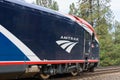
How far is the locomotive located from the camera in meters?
12.0

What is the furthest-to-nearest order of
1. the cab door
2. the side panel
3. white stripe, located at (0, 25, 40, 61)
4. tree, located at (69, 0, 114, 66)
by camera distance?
tree, located at (69, 0, 114, 66)
the cab door
the side panel
white stripe, located at (0, 25, 40, 61)

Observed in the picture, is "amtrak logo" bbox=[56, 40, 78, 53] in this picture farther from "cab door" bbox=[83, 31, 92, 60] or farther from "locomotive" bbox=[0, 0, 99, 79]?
"cab door" bbox=[83, 31, 92, 60]

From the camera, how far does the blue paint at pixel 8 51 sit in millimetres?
11750

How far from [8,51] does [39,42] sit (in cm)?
228

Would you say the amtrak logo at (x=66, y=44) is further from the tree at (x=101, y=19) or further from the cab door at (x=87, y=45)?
the tree at (x=101, y=19)

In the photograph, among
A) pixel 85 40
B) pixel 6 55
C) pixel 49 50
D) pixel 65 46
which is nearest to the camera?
pixel 6 55

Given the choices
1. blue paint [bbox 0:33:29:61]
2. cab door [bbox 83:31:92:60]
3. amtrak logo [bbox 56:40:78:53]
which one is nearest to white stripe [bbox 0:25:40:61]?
blue paint [bbox 0:33:29:61]

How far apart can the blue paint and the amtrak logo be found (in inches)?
130

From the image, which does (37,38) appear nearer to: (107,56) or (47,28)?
(47,28)

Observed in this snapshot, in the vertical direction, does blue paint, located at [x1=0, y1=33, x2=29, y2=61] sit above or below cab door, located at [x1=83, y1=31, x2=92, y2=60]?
above

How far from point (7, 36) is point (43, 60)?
9.12 ft

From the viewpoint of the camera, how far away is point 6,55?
1191cm

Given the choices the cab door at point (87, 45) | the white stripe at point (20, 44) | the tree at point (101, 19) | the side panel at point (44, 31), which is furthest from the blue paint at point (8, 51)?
the tree at point (101, 19)

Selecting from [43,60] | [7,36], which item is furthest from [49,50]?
[7,36]
